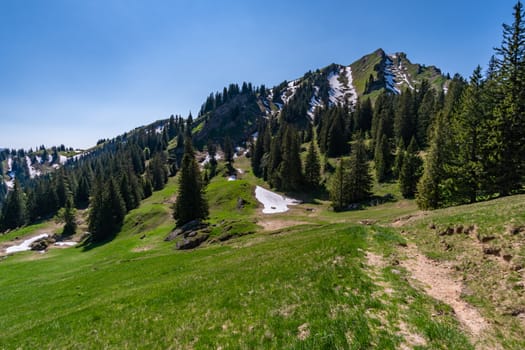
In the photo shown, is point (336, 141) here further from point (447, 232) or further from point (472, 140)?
point (447, 232)

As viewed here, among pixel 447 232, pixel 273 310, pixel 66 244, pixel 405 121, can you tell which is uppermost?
pixel 405 121

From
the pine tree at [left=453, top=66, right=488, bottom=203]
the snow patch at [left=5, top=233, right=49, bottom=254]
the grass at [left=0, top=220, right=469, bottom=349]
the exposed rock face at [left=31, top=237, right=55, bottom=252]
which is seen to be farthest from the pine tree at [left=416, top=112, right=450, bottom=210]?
the snow patch at [left=5, top=233, right=49, bottom=254]

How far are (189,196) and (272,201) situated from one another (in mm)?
29493

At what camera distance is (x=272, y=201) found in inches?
2840

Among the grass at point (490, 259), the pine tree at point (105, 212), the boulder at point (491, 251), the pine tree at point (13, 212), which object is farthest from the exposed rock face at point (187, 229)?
the pine tree at point (13, 212)

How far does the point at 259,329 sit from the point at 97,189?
77360mm

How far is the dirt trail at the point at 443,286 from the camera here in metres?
7.95

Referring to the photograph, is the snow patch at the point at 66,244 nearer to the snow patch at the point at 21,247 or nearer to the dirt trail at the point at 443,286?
the snow patch at the point at 21,247

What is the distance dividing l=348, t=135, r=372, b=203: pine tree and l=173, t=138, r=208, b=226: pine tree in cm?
3624

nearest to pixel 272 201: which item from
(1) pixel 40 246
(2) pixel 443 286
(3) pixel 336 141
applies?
(3) pixel 336 141

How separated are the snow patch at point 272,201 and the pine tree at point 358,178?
17.4 m

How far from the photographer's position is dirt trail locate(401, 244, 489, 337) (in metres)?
7.95

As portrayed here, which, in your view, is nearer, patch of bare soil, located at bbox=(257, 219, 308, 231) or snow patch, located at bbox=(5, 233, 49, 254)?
patch of bare soil, located at bbox=(257, 219, 308, 231)

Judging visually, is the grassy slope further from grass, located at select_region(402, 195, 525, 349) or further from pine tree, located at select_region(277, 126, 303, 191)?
pine tree, located at select_region(277, 126, 303, 191)
